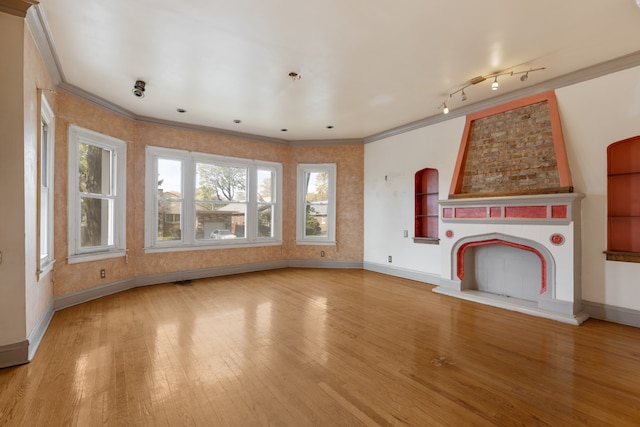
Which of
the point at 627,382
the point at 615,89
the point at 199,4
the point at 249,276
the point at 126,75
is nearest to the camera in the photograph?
the point at 627,382

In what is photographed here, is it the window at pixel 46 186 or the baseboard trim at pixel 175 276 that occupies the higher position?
the window at pixel 46 186

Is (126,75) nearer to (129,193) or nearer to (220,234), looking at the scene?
(129,193)

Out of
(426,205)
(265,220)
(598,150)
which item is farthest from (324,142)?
(598,150)

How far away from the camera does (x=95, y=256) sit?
441 cm

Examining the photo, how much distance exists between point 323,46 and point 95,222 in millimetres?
4287

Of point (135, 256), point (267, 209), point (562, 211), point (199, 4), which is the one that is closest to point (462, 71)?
point (562, 211)

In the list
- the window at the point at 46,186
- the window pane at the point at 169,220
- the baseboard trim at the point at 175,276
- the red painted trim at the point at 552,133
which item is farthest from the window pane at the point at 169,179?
the red painted trim at the point at 552,133

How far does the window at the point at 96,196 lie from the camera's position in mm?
4125

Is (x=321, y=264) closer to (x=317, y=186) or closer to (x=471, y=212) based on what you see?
(x=317, y=186)

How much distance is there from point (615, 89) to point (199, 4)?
4.57m

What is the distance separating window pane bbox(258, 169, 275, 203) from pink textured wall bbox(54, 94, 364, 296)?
309 mm

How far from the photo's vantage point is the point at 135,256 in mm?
5180

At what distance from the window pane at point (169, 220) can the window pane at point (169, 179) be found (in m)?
0.15

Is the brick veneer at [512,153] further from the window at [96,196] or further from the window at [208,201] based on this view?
the window at [96,196]
